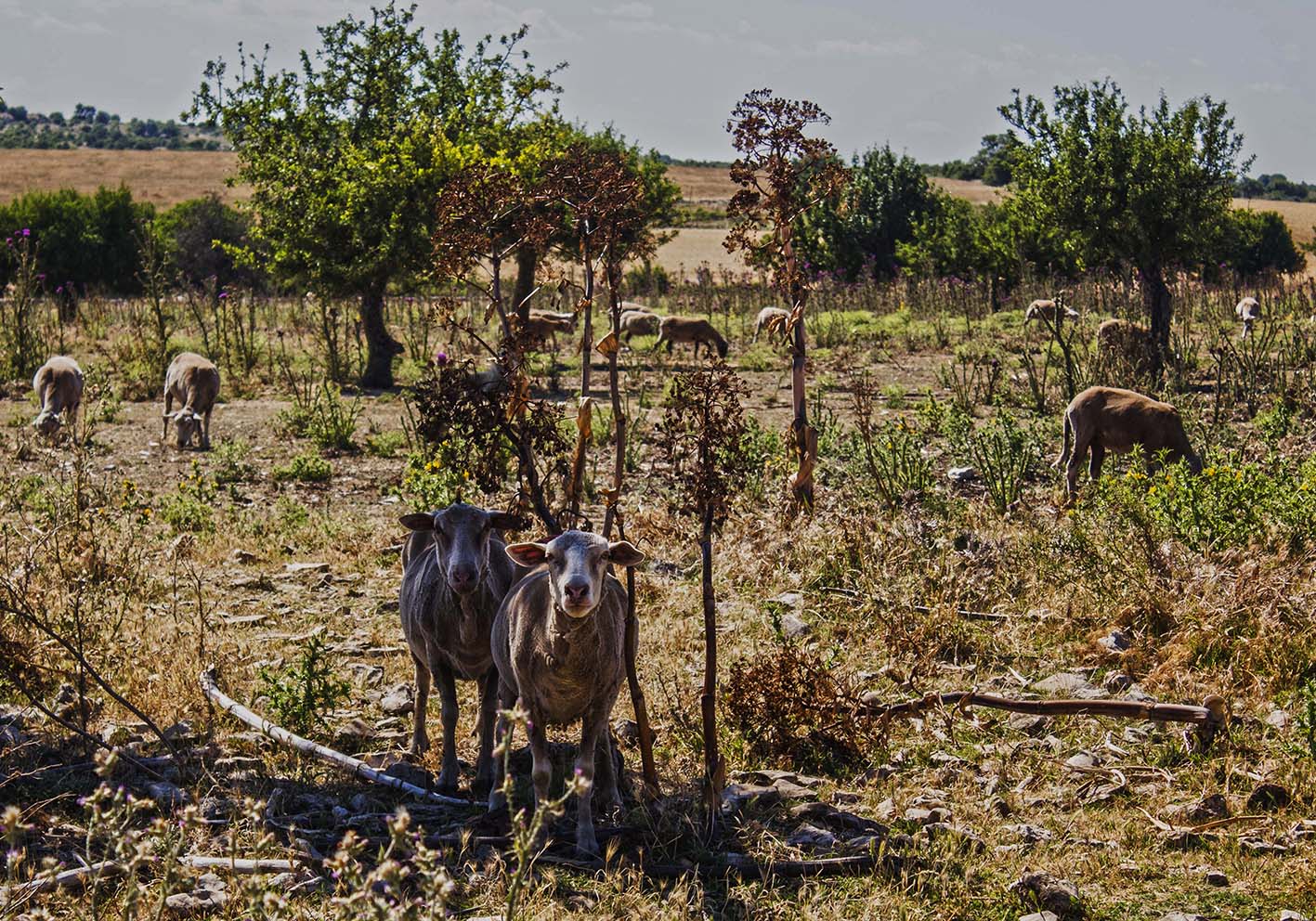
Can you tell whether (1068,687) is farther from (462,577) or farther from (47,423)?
(47,423)

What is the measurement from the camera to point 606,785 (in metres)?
6.03

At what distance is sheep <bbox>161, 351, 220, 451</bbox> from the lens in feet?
52.0

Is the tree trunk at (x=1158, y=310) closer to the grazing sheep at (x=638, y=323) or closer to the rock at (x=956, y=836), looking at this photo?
the grazing sheep at (x=638, y=323)

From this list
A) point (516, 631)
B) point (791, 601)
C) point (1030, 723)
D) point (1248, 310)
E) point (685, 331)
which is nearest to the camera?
point (516, 631)

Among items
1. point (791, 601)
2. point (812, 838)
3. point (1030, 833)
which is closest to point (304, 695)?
point (812, 838)

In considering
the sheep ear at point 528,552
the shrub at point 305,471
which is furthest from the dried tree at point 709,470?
the shrub at point 305,471

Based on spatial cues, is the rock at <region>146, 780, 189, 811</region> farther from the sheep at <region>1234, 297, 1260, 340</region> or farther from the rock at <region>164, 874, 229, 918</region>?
the sheep at <region>1234, 297, 1260, 340</region>

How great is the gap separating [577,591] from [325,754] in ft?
6.84

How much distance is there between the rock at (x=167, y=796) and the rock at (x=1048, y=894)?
3.69 m

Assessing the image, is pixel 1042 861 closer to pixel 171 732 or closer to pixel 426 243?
pixel 171 732

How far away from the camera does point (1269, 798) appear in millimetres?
5758

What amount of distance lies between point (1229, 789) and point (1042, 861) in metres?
1.16

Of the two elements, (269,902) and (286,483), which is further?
(286,483)

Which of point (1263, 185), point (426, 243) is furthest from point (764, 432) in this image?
point (1263, 185)
